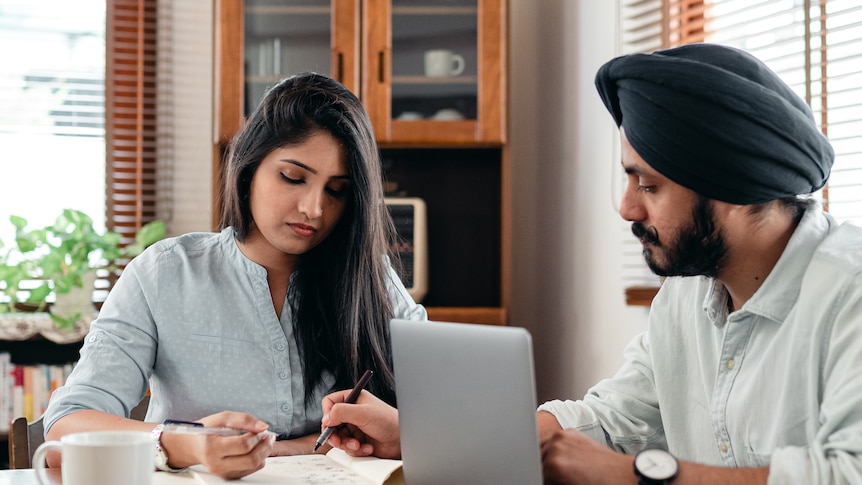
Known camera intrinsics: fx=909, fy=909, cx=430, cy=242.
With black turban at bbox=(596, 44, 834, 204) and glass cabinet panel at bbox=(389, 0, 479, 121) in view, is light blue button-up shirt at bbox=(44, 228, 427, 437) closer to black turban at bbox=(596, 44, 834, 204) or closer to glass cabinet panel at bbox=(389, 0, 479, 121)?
black turban at bbox=(596, 44, 834, 204)

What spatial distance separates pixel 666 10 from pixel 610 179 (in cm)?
49

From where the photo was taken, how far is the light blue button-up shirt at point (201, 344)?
155 centimetres

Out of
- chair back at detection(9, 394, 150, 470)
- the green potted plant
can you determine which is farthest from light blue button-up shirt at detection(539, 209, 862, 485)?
the green potted plant

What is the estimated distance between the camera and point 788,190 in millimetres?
1124

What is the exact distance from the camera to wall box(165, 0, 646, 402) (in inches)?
104

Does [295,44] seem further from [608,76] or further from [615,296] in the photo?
[608,76]

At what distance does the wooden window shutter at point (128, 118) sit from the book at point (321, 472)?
205 centimetres

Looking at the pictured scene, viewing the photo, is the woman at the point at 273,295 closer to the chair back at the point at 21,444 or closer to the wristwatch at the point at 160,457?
the chair back at the point at 21,444

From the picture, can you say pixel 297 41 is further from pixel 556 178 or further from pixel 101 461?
pixel 101 461

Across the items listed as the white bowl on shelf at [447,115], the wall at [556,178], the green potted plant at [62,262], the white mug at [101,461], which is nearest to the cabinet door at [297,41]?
the white bowl on shelf at [447,115]

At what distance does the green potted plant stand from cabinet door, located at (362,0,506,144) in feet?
2.90

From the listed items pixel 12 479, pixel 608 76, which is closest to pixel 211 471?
pixel 12 479

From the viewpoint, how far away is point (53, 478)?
1215 millimetres

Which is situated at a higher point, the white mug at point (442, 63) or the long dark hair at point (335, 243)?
the white mug at point (442, 63)
